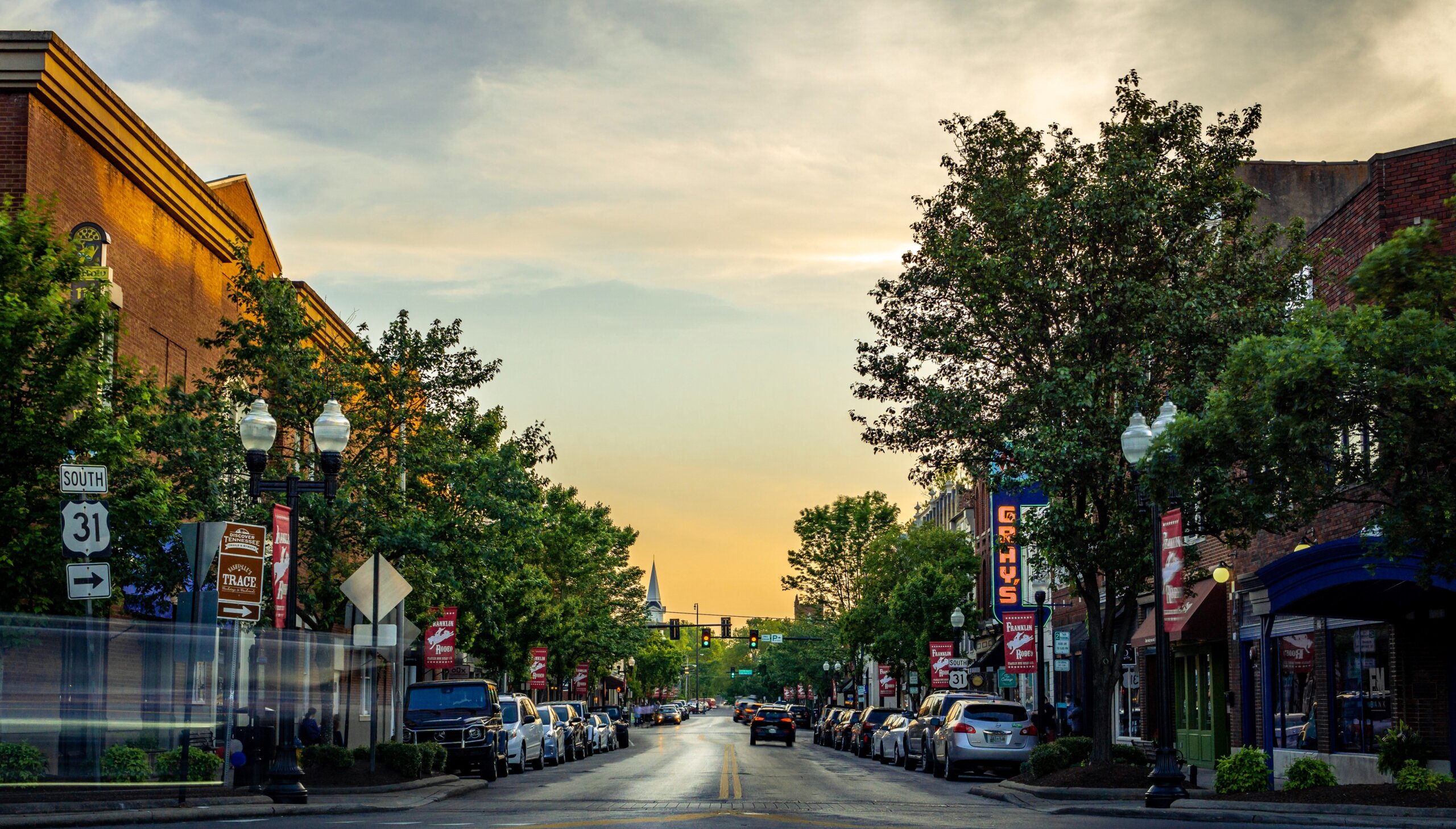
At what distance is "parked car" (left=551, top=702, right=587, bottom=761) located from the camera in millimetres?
42719

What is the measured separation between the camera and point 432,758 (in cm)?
2573

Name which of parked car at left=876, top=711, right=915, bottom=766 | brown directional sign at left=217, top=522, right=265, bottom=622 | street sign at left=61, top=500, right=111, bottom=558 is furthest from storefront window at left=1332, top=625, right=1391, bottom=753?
street sign at left=61, top=500, right=111, bottom=558

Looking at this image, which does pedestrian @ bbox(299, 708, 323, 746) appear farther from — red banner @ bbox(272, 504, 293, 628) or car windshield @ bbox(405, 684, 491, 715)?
car windshield @ bbox(405, 684, 491, 715)

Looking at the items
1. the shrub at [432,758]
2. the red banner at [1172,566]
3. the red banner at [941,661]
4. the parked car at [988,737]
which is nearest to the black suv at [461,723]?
the shrub at [432,758]

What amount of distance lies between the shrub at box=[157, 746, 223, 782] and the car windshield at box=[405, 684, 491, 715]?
30.5ft

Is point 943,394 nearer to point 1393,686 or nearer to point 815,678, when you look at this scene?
point 1393,686

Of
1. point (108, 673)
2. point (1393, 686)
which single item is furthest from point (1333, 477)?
point (108, 673)

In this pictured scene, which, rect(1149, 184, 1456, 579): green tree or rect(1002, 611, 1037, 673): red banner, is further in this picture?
rect(1002, 611, 1037, 673): red banner

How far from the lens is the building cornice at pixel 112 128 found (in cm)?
2452

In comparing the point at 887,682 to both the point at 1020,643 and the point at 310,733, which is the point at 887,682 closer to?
the point at 1020,643

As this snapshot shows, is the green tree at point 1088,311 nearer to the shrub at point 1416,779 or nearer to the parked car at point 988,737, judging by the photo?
the parked car at point 988,737

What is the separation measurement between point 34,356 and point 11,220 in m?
2.20

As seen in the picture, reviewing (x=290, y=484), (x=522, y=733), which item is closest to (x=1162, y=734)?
(x=290, y=484)

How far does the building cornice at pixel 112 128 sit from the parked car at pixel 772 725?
3247 cm
